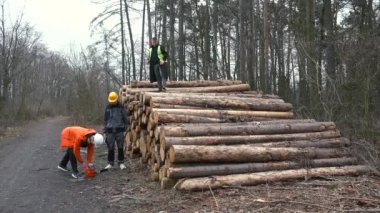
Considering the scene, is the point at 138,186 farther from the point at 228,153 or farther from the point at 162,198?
the point at 228,153

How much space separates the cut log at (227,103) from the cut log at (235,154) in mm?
2180

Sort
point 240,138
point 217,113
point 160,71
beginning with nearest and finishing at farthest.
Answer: point 240,138 → point 217,113 → point 160,71

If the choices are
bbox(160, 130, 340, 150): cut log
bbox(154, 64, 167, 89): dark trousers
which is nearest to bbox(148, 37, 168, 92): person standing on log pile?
bbox(154, 64, 167, 89): dark trousers

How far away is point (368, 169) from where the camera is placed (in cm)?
806

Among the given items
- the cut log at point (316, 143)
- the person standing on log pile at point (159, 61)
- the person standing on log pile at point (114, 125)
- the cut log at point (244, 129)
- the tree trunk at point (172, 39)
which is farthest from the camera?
the tree trunk at point (172, 39)

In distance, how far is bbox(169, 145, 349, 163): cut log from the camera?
24.2 ft

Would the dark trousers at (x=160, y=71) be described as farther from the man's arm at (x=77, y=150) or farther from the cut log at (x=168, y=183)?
the cut log at (x=168, y=183)

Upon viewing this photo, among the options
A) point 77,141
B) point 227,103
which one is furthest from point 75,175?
point 227,103

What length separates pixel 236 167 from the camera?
24.8 ft

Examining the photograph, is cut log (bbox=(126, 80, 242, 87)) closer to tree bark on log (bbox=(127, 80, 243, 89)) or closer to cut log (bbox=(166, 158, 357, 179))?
tree bark on log (bbox=(127, 80, 243, 89))

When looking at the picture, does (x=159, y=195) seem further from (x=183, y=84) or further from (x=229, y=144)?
(x=183, y=84)

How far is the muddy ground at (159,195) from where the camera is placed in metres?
6.14

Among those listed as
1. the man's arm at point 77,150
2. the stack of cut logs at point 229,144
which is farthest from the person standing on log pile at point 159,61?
the man's arm at point 77,150

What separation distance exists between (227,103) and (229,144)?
88.6 inches
